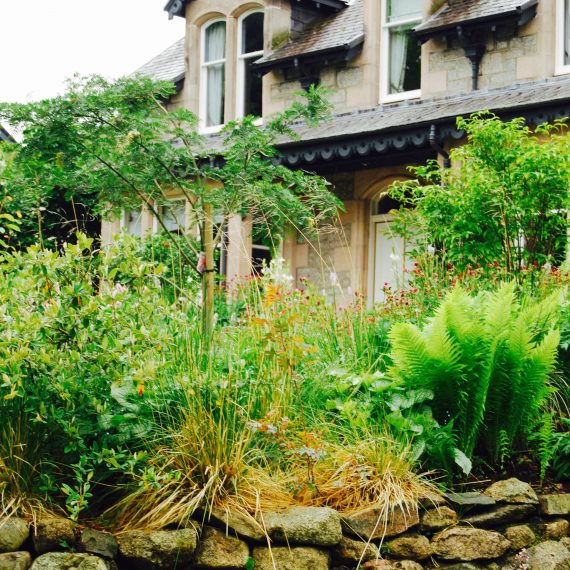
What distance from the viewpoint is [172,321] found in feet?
18.9

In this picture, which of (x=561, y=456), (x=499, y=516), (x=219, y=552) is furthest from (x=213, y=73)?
(x=219, y=552)

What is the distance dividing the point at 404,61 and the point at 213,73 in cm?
398

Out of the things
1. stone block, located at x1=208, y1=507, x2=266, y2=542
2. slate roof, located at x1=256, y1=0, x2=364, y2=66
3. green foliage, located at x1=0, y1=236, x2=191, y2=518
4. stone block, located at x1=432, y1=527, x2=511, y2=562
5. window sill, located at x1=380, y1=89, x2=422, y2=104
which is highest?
slate roof, located at x1=256, y1=0, x2=364, y2=66

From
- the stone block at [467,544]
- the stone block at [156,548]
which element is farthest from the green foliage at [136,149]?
the stone block at [156,548]

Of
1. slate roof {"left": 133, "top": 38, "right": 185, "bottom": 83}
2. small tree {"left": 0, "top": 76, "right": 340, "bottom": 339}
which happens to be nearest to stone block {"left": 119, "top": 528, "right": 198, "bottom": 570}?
small tree {"left": 0, "top": 76, "right": 340, "bottom": 339}

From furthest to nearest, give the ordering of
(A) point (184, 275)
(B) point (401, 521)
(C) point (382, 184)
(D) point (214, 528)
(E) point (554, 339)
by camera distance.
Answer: (C) point (382, 184), (A) point (184, 275), (E) point (554, 339), (B) point (401, 521), (D) point (214, 528)

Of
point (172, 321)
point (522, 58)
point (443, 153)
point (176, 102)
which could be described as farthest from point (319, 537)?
point (176, 102)

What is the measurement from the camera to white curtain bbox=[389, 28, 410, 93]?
1504cm

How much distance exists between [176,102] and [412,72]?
4.91 m

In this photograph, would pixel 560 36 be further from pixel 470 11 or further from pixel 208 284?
pixel 208 284

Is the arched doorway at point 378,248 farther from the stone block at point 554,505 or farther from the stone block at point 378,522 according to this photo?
the stone block at point 378,522

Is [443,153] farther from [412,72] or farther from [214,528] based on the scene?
[214,528]

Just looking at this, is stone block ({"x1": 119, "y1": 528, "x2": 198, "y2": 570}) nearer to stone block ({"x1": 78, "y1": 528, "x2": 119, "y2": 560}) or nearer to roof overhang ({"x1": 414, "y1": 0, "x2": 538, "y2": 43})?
stone block ({"x1": 78, "y1": 528, "x2": 119, "y2": 560})

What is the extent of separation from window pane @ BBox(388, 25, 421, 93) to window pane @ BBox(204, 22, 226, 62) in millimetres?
3558
